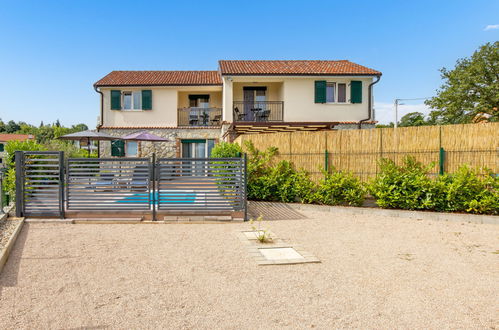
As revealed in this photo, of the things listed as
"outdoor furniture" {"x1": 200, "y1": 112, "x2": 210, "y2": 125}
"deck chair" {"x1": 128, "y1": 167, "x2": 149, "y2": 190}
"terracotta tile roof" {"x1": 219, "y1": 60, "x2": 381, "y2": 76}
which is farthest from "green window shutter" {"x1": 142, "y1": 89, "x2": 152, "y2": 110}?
"deck chair" {"x1": 128, "y1": 167, "x2": 149, "y2": 190}

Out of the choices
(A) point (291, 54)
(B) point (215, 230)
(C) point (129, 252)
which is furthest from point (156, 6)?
(C) point (129, 252)

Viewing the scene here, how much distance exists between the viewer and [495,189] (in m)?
8.10

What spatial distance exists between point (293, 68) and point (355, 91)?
12.4 feet

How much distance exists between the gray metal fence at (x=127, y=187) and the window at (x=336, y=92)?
43.6 ft

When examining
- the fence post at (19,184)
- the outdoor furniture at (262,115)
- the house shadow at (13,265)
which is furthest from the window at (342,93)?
the house shadow at (13,265)

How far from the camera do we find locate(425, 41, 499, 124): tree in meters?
31.8

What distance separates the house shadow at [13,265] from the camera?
395cm

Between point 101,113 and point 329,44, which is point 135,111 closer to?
point 101,113

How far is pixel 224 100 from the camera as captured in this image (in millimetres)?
18891

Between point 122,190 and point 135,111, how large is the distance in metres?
13.8

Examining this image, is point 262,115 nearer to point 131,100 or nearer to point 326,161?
point 131,100

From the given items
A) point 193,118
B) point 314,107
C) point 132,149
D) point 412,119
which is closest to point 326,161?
point 314,107

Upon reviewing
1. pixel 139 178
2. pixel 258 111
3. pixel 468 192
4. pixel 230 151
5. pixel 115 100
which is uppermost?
pixel 115 100

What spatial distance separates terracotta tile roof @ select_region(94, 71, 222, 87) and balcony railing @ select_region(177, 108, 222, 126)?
1.71m
